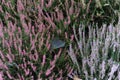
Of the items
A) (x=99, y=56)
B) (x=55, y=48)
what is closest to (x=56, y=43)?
(x=55, y=48)

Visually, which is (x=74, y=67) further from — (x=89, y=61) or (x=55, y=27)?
(x=55, y=27)

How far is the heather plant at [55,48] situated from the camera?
80.4 inches

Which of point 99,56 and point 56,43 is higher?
point 56,43

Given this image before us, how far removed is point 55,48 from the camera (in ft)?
7.22

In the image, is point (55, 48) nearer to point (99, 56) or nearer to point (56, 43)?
point (56, 43)

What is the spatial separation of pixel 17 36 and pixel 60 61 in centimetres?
41

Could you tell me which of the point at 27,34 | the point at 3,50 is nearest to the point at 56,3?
the point at 27,34

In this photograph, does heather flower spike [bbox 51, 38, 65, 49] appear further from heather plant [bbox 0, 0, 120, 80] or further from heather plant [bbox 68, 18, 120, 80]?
heather plant [bbox 68, 18, 120, 80]

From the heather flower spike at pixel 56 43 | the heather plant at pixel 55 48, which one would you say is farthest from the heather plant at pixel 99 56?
the heather flower spike at pixel 56 43

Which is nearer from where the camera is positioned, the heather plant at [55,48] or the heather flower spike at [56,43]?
the heather plant at [55,48]

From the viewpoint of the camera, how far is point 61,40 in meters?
2.35

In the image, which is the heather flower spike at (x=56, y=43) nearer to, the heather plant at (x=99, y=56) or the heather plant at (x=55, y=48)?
the heather plant at (x=55, y=48)

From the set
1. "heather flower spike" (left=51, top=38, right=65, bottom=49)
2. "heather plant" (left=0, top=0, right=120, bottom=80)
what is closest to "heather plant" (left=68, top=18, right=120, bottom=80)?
"heather plant" (left=0, top=0, right=120, bottom=80)

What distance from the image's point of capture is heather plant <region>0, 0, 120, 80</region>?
2041 mm
